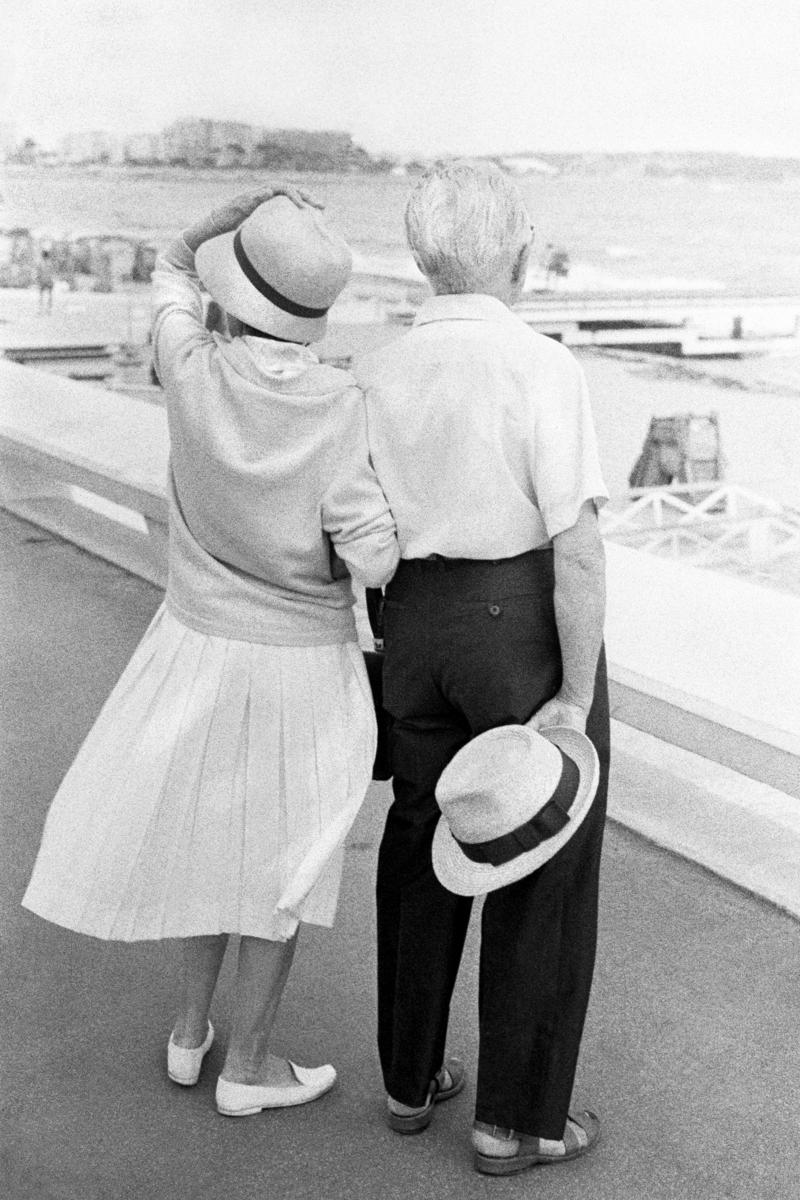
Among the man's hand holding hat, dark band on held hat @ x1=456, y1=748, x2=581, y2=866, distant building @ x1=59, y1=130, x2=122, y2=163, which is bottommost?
dark band on held hat @ x1=456, y1=748, x2=581, y2=866

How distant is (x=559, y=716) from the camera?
73.8 inches

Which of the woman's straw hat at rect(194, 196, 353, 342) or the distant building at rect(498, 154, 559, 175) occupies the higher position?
the distant building at rect(498, 154, 559, 175)

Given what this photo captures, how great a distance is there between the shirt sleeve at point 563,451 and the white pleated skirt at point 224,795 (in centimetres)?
44

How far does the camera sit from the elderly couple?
1.77 meters

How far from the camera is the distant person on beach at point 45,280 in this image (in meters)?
7.11

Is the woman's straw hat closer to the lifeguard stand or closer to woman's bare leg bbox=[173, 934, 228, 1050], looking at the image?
woman's bare leg bbox=[173, 934, 228, 1050]

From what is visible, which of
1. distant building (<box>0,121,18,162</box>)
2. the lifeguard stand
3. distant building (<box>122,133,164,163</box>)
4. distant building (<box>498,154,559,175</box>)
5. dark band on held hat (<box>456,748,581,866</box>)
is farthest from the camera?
distant building (<box>0,121,18,162</box>)

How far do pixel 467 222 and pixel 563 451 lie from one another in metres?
0.30

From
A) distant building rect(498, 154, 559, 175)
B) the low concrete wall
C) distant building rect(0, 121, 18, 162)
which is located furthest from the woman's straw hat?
distant building rect(0, 121, 18, 162)

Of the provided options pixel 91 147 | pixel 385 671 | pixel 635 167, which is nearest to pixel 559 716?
pixel 385 671

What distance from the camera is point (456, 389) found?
176 centimetres

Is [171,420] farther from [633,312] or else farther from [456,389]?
[633,312]

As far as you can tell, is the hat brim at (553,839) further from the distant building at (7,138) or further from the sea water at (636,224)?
the distant building at (7,138)

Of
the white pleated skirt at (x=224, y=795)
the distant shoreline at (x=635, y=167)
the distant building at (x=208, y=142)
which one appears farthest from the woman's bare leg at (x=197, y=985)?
the distant building at (x=208, y=142)
